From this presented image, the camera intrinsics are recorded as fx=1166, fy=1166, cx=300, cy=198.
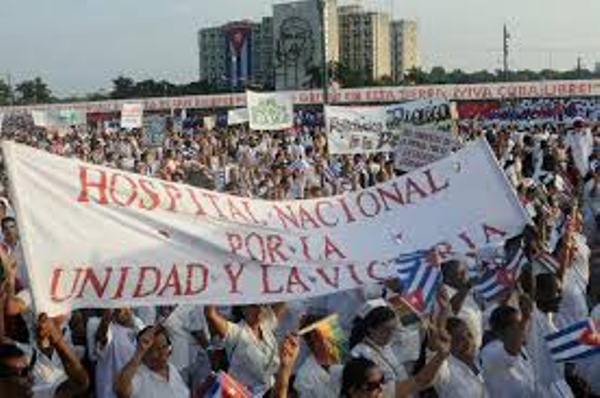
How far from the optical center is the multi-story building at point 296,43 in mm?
106975

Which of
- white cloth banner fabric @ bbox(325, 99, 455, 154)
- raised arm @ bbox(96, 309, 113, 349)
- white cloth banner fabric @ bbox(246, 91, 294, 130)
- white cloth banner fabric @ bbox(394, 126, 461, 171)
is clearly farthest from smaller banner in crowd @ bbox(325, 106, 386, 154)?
raised arm @ bbox(96, 309, 113, 349)

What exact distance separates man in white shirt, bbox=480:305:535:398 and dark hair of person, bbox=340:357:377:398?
1.21m

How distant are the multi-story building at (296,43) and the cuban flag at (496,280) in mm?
93218

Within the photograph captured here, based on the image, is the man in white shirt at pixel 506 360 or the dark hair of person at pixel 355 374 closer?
the dark hair of person at pixel 355 374

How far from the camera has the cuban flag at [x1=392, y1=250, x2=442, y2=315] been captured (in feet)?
20.5

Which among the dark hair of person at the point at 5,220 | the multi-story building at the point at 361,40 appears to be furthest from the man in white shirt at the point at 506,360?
the multi-story building at the point at 361,40

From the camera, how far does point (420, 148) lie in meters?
12.3

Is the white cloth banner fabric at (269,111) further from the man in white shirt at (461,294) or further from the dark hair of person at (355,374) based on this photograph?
the dark hair of person at (355,374)

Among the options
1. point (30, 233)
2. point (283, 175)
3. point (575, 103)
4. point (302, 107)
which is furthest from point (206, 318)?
point (302, 107)

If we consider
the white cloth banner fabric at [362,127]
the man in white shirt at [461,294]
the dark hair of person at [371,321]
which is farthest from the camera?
the white cloth banner fabric at [362,127]

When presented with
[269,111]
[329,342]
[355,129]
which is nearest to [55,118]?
[269,111]

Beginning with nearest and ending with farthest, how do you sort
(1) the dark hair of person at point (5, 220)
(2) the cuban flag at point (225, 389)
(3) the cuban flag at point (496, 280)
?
(2) the cuban flag at point (225, 389), (3) the cuban flag at point (496, 280), (1) the dark hair of person at point (5, 220)

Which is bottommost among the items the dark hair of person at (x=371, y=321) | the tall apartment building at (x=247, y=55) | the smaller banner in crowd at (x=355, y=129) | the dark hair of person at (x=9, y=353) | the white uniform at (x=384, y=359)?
the white uniform at (x=384, y=359)

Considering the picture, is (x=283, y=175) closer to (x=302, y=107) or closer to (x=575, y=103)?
(x=575, y=103)
